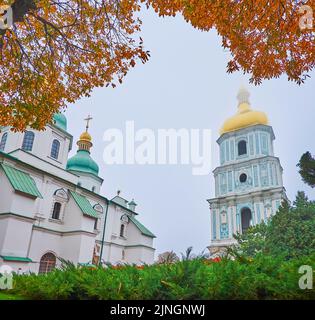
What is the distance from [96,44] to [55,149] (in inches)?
791

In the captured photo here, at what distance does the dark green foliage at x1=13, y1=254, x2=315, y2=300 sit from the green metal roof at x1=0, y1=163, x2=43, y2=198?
14.7 m

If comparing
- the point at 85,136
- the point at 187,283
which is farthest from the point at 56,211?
the point at 187,283

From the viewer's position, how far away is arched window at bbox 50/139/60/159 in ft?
80.9

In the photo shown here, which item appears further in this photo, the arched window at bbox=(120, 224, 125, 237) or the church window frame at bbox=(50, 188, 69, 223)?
the arched window at bbox=(120, 224, 125, 237)

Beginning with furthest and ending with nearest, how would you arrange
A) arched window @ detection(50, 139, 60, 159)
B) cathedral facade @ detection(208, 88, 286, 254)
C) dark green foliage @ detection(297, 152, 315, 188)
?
cathedral facade @ detection(208, 88, 286, 254) → arched window @ detection(50, 139, 60, 159) → dark green foliage @ detection(297, 152, 315, 188)

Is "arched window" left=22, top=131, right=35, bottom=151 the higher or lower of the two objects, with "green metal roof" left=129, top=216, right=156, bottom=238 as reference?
higher

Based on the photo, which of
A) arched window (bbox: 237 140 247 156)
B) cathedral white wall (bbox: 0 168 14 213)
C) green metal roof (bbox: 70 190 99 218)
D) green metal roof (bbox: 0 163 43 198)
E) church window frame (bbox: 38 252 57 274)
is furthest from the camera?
arched window (bbox: 237 140 247 156)

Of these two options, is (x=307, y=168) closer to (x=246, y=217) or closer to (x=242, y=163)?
(x=246, y=217)

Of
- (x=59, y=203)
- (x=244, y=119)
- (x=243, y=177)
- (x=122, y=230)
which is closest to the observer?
(x=59, y=203)

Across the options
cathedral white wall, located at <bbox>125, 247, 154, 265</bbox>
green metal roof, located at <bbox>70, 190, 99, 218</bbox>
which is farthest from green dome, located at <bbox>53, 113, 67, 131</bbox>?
cathedral white wall, located at <bbox>125, 247, 154, 265</bbox>

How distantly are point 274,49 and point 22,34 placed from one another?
6.19 m

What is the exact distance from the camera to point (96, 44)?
6.65 m

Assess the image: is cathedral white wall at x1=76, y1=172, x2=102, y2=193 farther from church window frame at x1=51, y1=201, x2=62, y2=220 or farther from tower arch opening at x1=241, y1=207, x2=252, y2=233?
tower arch opening at x1=241, y1=207, x2=252, y2=233

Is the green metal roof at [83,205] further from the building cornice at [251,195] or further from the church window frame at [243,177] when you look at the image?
the church window frame at [243,177]
